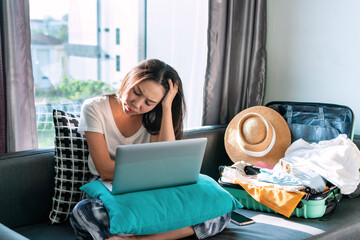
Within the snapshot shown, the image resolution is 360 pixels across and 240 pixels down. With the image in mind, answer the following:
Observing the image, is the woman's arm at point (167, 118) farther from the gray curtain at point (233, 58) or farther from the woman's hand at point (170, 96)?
the gray curtain at point (233, 58)

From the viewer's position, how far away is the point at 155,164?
148 cm

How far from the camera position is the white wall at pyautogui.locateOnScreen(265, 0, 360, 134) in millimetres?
2527

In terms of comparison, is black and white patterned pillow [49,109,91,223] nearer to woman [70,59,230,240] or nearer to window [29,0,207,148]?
woman [70,59,230,240]

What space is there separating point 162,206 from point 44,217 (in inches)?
25.5

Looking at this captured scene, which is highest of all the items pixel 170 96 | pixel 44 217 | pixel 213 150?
pixel 170 96

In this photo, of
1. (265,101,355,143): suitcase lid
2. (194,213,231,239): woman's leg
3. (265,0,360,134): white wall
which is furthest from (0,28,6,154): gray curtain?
(265,0,360,134): white wall

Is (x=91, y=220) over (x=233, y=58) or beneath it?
beneath

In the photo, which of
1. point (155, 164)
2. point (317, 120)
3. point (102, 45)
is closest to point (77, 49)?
point (102, 45)

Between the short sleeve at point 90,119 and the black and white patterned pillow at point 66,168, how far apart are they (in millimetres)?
83

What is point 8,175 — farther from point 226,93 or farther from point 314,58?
point 314,58

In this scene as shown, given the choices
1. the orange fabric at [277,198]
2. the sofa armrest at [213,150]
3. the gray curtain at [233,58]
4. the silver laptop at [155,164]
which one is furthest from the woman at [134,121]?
the gray curtain at [233,58]

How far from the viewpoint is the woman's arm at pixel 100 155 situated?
1.67 m

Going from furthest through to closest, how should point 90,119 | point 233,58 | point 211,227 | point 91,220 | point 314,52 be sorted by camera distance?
point 233,58, point 314,52, point 90,119, point 211,227, point 91,220

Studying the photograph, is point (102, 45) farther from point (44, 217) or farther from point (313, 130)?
point (313, 130)
